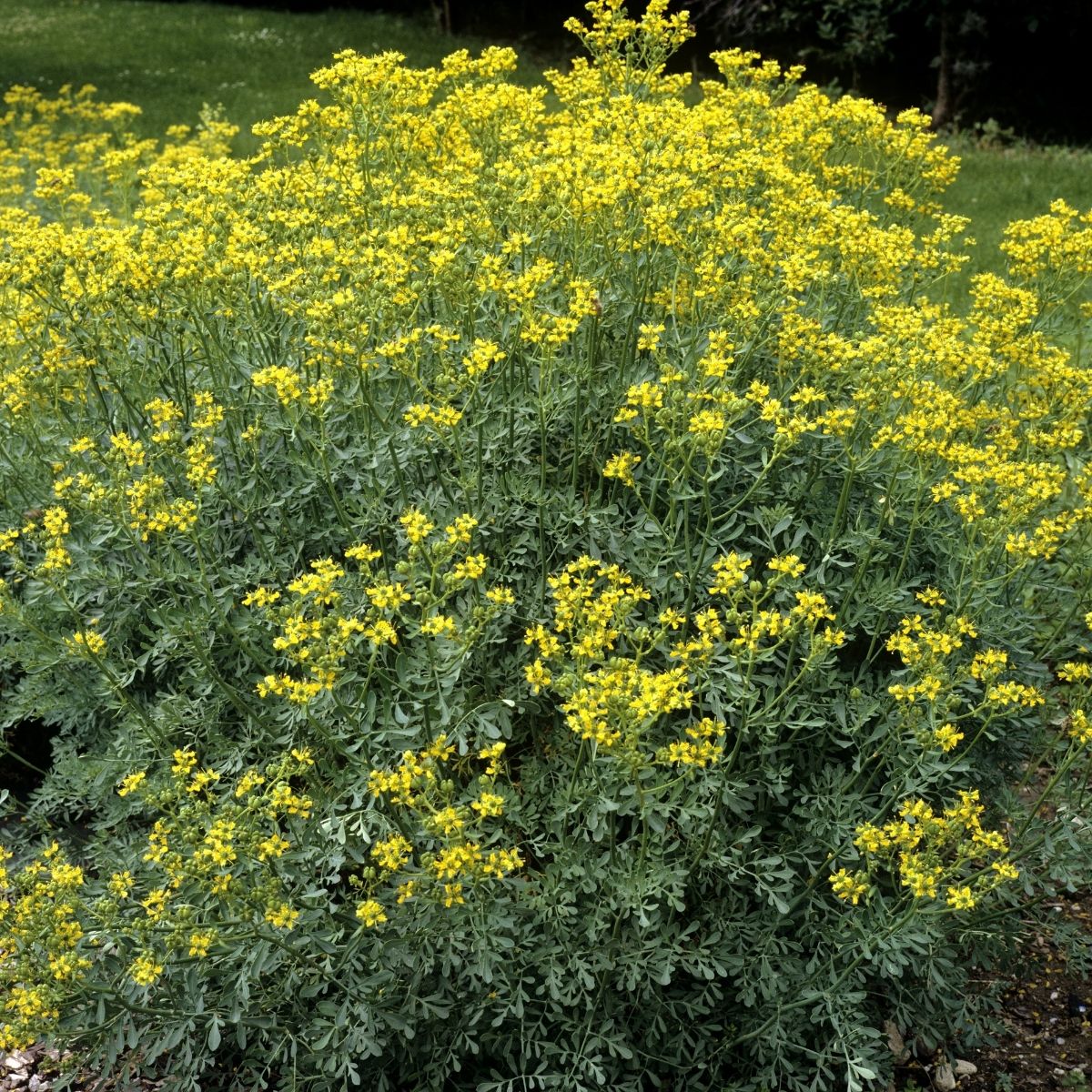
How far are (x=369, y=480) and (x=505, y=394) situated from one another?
1.88ft

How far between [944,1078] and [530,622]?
2.09 metres

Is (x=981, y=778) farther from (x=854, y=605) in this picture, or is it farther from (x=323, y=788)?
(x=323, y=788)

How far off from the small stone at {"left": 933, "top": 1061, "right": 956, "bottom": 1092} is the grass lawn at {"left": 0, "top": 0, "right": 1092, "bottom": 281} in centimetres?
793

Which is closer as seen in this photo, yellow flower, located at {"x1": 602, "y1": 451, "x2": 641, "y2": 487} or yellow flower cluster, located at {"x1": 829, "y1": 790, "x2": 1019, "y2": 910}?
yellow flower cluster, located at {"x1": 829, "y1": 790, "x2": 1019, "y2": 910}

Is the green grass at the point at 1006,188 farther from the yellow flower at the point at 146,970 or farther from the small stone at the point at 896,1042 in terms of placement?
the yellow flower at the point at 146,970

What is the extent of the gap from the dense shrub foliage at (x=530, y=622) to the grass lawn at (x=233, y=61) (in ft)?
22.9

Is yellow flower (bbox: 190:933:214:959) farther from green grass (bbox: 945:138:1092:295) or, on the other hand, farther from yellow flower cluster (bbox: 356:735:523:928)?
green grass (bbox: 945:138:1092:295)

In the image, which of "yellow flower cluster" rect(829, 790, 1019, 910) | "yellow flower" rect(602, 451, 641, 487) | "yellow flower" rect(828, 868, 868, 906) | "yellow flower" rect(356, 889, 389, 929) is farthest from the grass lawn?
"yellow flower" rect(356, 889, 389, 929)

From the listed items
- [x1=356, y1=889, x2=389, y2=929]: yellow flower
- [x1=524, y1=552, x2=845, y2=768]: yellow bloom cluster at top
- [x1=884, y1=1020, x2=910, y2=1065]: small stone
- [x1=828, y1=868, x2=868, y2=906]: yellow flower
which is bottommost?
[x1=884, y1=1020, x2=910, y2=1065]: small stone

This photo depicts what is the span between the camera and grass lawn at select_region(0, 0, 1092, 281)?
11969 millimetres

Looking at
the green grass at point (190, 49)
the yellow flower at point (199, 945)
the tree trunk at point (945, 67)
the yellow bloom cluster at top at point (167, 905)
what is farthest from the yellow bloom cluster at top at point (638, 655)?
the tree trunk at point (945, 67)

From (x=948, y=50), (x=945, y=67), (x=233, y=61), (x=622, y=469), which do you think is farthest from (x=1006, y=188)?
(x=233, y=61)

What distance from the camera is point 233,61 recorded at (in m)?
19.9

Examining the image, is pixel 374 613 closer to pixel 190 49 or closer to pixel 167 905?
pixel 167 905
